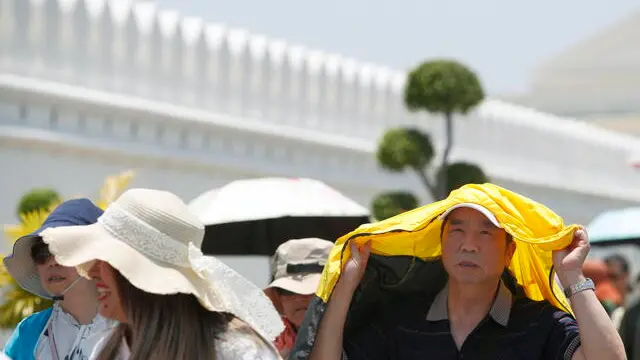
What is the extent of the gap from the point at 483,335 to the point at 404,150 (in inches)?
349

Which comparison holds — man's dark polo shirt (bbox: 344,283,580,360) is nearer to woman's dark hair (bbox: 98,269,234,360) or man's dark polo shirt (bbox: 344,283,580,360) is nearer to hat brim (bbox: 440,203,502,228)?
hat brim (bbox: 440,203,502,228)

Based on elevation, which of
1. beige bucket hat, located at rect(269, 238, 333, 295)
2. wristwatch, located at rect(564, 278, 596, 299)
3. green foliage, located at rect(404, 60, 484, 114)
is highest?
green foliage, located at rect(404, 60, 484, 114)

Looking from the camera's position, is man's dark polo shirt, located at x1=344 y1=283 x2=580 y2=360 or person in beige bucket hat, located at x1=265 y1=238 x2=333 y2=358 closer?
man's dark polo shirt, located at x1=344 y1=283 x2=580 y2=360

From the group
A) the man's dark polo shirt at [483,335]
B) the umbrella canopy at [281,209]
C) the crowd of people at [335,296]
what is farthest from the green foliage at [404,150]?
the man's dark polo shirt at [483,335]

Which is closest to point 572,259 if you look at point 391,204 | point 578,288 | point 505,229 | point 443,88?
point 578,288

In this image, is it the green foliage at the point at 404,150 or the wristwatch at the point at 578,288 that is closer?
the wristwatch at the point at 578,288

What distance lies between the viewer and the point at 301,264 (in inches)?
212

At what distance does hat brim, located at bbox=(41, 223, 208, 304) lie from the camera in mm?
3465

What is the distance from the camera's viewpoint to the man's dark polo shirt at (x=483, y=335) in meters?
4.08

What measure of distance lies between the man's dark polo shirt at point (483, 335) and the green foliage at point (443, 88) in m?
8.22

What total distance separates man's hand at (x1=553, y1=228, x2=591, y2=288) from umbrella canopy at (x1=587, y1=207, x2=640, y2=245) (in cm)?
527

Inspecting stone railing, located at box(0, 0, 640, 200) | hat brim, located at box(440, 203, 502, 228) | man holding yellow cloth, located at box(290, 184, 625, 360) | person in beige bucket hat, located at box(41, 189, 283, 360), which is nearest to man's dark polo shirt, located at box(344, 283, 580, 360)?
man holding yellow cloth, located at box(290, 184, 625, 360)

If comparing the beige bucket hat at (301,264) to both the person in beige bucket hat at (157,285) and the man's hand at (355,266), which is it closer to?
the man's hand at (355,266)

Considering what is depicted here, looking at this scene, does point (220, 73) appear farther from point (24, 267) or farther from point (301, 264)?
point (24, 267)
